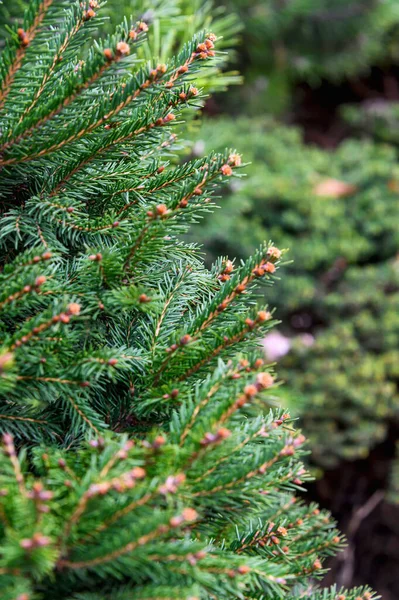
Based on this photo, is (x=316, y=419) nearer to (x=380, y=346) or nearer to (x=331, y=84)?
(x=380, y=346)

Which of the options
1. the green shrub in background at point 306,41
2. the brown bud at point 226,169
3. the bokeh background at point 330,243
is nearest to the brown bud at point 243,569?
the brown bud at point 226,169

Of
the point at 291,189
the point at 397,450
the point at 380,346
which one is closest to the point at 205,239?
the point at 291,189

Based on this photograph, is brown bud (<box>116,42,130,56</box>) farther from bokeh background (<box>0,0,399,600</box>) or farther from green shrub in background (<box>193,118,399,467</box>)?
green shrub in background (<box>193,118,399,467</box>)

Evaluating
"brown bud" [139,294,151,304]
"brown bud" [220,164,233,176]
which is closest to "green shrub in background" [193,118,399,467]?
"brown bud" [220,164,233,176]

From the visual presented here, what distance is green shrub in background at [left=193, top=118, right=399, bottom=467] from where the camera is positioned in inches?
74.1

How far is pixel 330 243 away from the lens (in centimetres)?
216

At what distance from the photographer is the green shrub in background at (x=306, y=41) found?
8.80ft

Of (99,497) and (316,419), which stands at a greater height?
(99,497)

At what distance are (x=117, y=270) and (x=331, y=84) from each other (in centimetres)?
325

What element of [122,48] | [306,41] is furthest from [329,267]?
[122,48]

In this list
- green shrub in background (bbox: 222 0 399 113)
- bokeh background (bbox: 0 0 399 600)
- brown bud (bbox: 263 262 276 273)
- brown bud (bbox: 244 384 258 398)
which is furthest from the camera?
green shrub in background (bbox: 222 0 399 113)

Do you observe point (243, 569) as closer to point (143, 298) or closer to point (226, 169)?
point (143, 298)

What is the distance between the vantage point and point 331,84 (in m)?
3.48

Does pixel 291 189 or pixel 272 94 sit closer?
pixel 291 189
